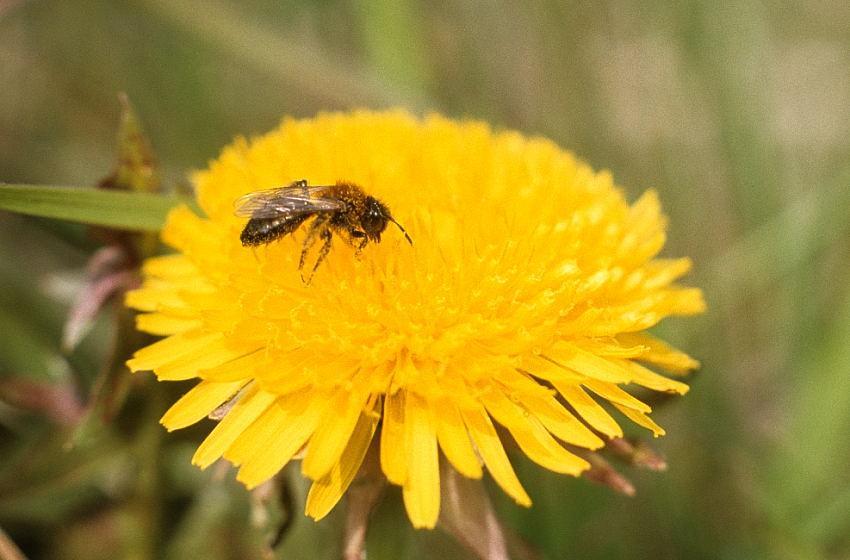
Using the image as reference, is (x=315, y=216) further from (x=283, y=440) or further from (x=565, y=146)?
(x=565, y=146)

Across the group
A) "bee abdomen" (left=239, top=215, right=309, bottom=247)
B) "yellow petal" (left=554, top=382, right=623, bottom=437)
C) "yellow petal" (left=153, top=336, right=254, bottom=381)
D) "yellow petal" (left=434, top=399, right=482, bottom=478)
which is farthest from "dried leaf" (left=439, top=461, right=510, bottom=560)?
"bee abdomen" (left=239, top=215, right=309, bottom=247)

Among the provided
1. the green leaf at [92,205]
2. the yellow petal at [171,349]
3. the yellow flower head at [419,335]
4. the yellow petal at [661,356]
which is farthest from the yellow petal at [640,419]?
the green leaf at [92,205]

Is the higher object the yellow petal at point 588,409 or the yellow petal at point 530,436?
the yellow petal at point 588,409

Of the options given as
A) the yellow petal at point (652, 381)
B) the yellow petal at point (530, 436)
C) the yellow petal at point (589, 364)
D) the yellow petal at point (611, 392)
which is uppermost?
the yellow petal at point (652, 381)

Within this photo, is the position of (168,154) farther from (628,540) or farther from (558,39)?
(628,540)

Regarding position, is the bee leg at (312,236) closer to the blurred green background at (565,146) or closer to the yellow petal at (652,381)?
the blurred green background at (565,146)
